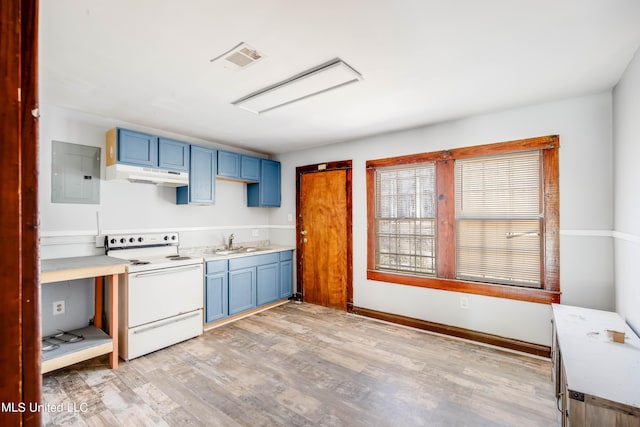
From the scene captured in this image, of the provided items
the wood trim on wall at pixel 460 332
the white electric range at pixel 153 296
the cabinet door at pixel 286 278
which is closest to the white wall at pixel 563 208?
the wood trim on wall at pixel 460 332

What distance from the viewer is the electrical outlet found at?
9.56 feet

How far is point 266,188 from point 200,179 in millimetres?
1165

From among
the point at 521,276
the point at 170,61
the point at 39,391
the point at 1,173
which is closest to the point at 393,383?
the point at 521,276

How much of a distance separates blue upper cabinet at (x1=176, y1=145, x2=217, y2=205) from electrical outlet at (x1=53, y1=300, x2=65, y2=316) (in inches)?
61.2

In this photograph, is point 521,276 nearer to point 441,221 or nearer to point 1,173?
point 441,221

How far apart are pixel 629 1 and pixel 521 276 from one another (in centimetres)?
230

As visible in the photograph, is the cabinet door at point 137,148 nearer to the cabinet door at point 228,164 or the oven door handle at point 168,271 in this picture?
the cabinet door at point 228,164

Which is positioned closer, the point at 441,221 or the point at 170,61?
the point at 170,61

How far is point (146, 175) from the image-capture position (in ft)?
10.7

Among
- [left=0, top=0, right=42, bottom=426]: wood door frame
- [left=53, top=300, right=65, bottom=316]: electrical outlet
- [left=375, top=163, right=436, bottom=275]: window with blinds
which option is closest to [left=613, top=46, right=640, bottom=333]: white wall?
[left=375, top=163, right=436, bottom=275]: window with blinds

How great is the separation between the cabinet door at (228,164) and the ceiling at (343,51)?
3.34 ft

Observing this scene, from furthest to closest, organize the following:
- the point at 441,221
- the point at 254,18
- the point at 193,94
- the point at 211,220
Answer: the point at 211,220
the point at 441,221
the point at 193,94
the point at 254,18

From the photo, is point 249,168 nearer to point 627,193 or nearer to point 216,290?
point 216,290

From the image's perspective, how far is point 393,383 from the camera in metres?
2.44
